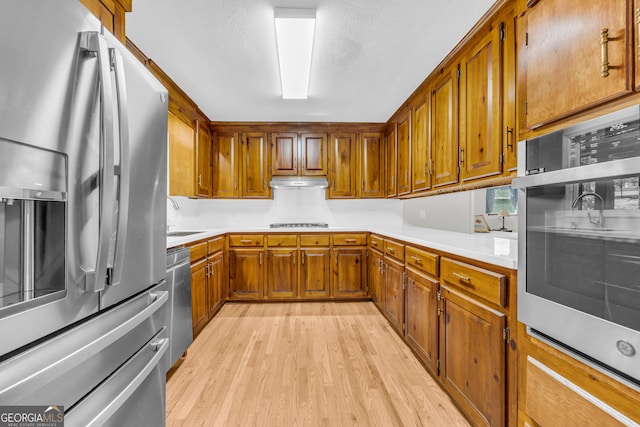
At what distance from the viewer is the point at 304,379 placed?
1842 mm

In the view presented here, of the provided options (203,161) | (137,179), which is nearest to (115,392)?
(137,179)

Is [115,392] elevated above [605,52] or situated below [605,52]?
below

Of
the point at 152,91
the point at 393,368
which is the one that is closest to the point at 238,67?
the point at 152,91

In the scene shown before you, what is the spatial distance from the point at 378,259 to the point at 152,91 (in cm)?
254

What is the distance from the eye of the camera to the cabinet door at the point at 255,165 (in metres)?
3.72

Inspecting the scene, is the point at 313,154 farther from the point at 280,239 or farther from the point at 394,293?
the point at 394,293

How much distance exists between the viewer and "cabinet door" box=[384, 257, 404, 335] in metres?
2.34

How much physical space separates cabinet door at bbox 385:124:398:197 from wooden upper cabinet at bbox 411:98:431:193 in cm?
52

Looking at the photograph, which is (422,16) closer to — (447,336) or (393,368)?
(447,336)

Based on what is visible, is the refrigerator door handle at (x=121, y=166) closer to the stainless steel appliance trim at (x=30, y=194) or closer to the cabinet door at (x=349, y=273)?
the stainless steel appliance trim at (x=30, y=194)

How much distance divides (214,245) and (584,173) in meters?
2.82

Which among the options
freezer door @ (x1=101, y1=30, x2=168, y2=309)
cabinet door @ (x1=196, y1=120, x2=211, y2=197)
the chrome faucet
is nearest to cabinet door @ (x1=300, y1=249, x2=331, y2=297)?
cabinet door @ (x1=196, y1=120, x2=211, y2=197)

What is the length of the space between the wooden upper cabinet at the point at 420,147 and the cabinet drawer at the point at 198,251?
2134 millimetres

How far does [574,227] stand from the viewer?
83 centimetres
